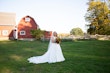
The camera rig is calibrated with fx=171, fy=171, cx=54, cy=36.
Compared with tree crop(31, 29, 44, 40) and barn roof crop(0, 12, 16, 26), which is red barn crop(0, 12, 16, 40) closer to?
barn roof crop(0, 12, 16, 26)

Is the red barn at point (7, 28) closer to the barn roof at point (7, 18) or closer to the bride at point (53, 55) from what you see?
the barn roof at point (7, 18)

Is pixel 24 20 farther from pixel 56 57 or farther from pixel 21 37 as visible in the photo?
pixel 56 57

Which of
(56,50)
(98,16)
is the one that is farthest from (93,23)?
(56,50)

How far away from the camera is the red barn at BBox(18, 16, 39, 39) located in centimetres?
4238

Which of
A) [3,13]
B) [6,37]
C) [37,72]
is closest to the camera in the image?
[37,72]

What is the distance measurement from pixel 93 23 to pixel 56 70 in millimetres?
39803

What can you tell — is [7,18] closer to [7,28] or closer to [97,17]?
[7,28]

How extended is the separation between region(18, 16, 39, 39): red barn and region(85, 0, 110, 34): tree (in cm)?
1623

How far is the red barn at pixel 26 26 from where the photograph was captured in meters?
42.4

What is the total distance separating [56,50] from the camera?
12.2 m

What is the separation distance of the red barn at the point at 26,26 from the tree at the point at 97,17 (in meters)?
16.2

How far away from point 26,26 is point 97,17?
64.5 feet

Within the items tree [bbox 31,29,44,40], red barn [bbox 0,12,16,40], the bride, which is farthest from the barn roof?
the bride

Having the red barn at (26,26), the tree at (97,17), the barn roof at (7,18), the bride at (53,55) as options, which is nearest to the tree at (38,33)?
the red barn at (26,26)
